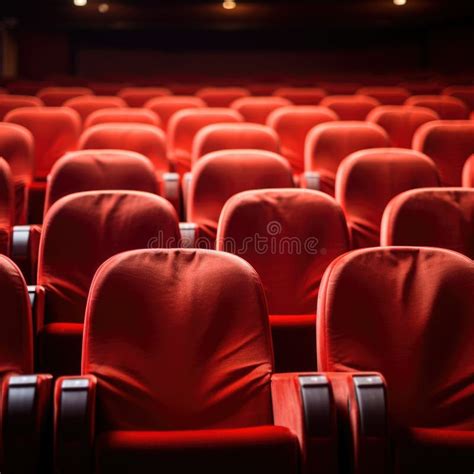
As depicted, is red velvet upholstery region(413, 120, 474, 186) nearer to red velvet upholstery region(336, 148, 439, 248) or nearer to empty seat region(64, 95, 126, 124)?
red velvet upholstery region(336, 148, 439, 248)

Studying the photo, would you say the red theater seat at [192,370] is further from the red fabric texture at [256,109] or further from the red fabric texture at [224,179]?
the red fabric texture at [256,109]

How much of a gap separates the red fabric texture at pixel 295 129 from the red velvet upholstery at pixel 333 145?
0.18 m

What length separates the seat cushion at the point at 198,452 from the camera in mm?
541

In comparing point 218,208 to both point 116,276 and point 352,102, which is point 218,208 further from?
point 352,102

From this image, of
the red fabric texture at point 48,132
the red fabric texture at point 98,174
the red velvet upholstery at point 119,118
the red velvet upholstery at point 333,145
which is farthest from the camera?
the red velvet upholstery at point 119,118

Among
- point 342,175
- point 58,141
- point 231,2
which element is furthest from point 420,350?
point 231,2

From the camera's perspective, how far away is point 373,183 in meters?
1.06

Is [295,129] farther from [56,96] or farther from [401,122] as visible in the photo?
[56,96]

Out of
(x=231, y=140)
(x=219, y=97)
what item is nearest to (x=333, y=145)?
(x=231, y=140)

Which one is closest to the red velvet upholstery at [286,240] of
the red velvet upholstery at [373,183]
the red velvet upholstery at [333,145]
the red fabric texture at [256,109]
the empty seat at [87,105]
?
the red velvet upholstery at [373,183]

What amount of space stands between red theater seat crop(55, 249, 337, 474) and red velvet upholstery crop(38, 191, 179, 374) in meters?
0.18

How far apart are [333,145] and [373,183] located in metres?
0.27

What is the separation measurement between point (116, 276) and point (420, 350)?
28cm

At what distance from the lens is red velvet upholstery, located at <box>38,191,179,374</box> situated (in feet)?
2.71
